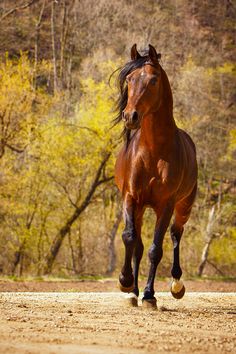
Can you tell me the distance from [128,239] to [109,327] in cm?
253

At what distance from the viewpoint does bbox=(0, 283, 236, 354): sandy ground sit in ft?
18.4

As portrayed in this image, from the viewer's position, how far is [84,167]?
2348 cm

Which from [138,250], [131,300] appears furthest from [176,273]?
[131,300]

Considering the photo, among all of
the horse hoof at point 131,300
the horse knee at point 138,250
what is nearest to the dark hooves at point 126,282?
the horse hoof at point 131,300

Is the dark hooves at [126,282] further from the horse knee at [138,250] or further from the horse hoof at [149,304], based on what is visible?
the horse knee at [138,250]

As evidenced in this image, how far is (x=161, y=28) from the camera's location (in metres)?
39.1

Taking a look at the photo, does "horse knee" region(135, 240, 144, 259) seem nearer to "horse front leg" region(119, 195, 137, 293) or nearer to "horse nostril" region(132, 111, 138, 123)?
"horse front leg" region(119, 195, 137, 293)

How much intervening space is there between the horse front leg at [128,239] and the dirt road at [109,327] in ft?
0.96

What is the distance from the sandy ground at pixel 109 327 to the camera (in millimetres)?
5605

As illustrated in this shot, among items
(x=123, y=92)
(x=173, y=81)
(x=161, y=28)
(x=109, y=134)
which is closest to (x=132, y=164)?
(x=123, y=92)

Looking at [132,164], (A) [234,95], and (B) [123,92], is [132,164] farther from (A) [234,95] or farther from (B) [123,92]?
(A) [234,95]

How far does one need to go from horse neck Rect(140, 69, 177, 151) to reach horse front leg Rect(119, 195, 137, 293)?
0.70m

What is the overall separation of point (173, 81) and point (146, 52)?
21086 millimetres

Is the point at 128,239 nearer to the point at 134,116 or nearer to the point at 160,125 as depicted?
the point at 160,125
